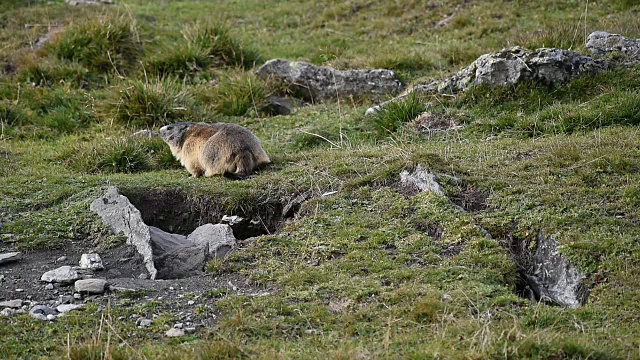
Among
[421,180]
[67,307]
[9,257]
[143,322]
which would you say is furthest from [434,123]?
[67,307]

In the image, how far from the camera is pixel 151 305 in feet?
21.0

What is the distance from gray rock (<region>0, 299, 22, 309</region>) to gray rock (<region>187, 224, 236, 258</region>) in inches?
72.9

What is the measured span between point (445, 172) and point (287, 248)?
6.94ft

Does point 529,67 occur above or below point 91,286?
above

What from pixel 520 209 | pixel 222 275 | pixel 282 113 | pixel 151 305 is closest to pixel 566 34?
pixel 282 113

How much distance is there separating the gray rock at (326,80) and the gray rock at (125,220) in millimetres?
5929

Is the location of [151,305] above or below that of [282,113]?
above

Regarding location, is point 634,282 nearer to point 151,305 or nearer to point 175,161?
point 151,305

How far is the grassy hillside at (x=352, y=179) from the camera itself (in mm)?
5777

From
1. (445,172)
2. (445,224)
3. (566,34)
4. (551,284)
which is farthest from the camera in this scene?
(566,34)

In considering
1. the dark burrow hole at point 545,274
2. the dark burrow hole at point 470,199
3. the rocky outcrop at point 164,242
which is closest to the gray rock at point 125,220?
the rocky outcrop at point 164,242

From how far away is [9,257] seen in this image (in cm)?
753

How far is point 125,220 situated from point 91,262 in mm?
781

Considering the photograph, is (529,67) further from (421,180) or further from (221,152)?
(221,152)
